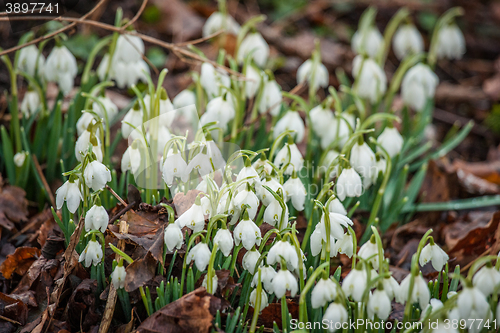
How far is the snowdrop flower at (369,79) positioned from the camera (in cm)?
254

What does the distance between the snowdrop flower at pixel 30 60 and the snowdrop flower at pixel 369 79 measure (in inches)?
65.0

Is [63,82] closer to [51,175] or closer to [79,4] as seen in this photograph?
[51,175]

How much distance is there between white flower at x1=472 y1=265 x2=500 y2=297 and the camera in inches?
48.4

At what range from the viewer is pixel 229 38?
12.6 feet

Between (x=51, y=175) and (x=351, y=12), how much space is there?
361cm

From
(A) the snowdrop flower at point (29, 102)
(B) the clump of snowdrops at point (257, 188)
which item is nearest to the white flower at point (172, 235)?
(B) the clump of snowdrops at point (257, 188)

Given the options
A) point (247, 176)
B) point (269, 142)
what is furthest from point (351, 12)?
point (247, 176)

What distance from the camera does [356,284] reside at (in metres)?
1.24

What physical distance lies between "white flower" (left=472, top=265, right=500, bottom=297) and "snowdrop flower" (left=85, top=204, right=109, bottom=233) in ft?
3.51

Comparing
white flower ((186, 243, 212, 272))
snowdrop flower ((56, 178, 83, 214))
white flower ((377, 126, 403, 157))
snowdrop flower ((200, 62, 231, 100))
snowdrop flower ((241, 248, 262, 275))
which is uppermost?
snowdrop flower ((200, 62, 231, 100))

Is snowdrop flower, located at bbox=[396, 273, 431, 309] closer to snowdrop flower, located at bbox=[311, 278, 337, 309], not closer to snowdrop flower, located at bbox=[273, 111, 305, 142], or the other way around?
snowdrop flower, located at bbox=[311, 278, 337, 309]

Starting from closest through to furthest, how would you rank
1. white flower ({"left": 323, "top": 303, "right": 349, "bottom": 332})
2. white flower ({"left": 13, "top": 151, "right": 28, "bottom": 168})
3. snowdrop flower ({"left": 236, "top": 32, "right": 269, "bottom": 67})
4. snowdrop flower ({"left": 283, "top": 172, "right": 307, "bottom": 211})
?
white flower ({"left": 323, "top": 303, "right": 349, "bottom": 332}) < snowdrop flower ({"left": 283, "top": 172, "right": 307, "bottom": 211}) < white flower ({"left": 13, "top": 151, "right": 28, "bottom": 168}) < snowdrop flower ({"left": 236, "top": 32, "right": 269, "bottom": 67})

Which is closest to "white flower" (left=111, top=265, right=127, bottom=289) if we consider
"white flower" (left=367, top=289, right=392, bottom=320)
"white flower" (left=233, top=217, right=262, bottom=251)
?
Answer: "white flower" (left=233, top=217, right=262, bottom=251)

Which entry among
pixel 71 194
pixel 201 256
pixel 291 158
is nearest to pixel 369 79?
pixel 291 158
